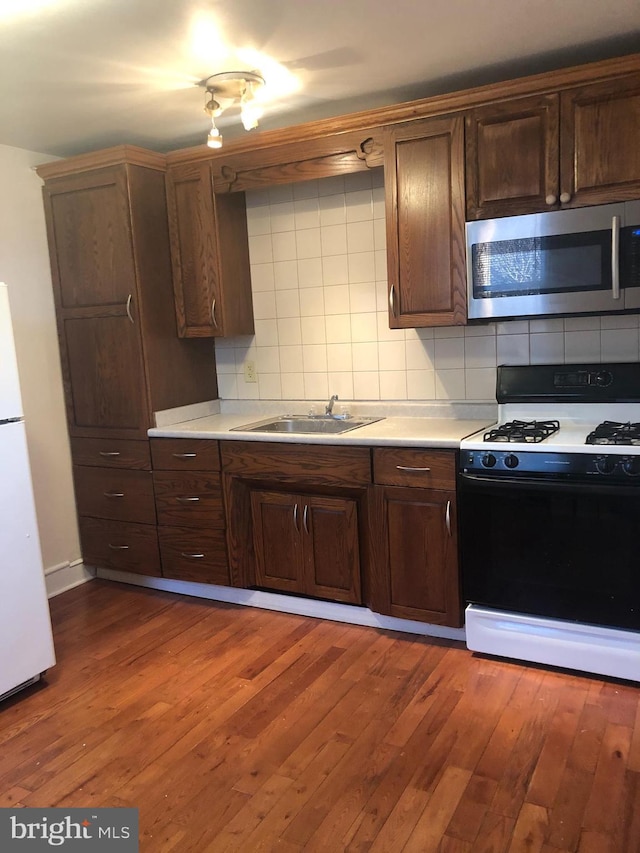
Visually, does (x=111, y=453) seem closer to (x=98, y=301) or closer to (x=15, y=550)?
(x=98, y=301)

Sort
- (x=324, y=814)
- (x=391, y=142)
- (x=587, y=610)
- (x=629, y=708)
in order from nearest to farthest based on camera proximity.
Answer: (x=324, y=814)
(x=629, y=708)
(x=587, y=610)
(x=391, y=142)

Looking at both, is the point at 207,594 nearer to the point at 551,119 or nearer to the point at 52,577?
the point at 52,577

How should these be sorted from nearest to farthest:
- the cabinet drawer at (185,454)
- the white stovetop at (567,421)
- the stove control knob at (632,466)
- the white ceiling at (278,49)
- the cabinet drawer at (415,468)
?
the white ceiling at (278,49) → the stove control knob at (632,466) → the white stovetop at (567,421) → the cabinet drawer at (415,468) → the cabinet drawer at (185,454)

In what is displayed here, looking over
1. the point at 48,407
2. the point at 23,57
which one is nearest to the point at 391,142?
the point at 23,57

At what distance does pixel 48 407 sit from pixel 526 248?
8.22 feet

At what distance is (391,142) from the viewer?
2.80m

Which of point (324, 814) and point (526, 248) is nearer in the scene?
point (324, 814)

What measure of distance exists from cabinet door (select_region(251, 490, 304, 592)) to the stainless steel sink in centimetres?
37

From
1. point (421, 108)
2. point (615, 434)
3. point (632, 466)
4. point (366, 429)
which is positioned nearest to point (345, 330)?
point (366, 429)

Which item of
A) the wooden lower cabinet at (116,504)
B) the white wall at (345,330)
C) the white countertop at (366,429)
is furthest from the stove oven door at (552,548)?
the wooden lower cabinet at (116,504)

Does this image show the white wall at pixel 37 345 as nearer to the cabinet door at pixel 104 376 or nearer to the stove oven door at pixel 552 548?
the cabinet door at pixel 104 376

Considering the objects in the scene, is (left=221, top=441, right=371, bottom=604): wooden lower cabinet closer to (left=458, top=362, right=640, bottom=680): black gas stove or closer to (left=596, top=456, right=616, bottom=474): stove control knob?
(left=458, top=362, right=640, bottom=680): black gas stove

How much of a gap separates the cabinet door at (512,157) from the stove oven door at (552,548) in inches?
41.9

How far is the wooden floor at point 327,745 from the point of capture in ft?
5.87
